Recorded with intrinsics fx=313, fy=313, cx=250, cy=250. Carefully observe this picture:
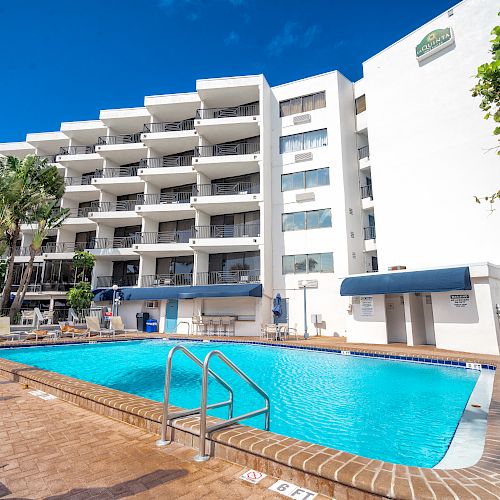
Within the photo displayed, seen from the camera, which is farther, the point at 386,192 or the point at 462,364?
the point at 386,192

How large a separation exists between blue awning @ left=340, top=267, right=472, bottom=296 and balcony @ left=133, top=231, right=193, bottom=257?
500 inches

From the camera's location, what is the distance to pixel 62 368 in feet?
35.6

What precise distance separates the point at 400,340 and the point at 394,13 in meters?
20.9

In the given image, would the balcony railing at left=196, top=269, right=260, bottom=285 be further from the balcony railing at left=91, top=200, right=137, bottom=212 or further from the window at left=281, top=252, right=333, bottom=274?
the balcony railing at left=91, top=200, right=137, bottom=212

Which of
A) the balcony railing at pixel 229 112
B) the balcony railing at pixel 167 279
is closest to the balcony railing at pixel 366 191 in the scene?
the balcony railing at pixel 229 112

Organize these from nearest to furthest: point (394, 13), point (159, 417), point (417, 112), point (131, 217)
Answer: point (159, 417)
point (417, 112)
point (394, 13)
point (131, 217)

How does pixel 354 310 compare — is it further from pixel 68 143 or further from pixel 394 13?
pixel 68 143

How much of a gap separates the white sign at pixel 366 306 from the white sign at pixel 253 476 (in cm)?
1451

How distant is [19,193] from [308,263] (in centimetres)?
2127

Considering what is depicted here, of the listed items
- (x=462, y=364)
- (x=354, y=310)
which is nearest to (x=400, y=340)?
(x=354, y=310)

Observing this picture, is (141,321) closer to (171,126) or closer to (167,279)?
(167,279)

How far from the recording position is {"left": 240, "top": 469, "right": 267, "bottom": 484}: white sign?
9.51 ft

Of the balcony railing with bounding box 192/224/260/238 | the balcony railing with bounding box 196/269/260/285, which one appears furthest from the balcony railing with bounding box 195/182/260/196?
the balcony railing with bounding box 196/269/260/285

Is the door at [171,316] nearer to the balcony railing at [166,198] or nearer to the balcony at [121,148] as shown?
the balcony railing at [166,198]
